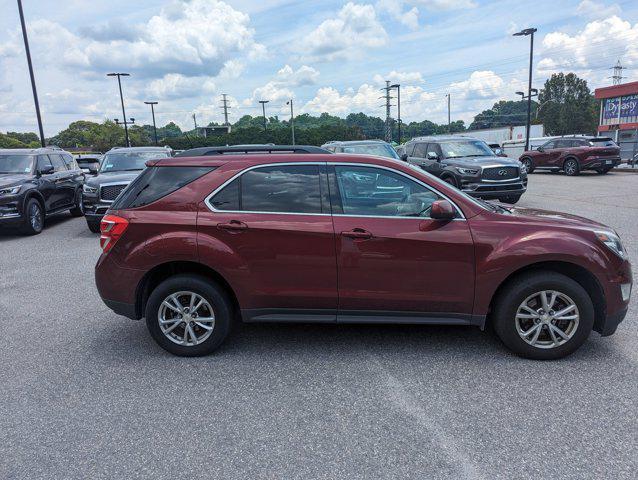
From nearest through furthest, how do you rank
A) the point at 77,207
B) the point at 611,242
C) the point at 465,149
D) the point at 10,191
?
the point at 611,242, the point at 10,191, the point at 77,207, the point at 465,149

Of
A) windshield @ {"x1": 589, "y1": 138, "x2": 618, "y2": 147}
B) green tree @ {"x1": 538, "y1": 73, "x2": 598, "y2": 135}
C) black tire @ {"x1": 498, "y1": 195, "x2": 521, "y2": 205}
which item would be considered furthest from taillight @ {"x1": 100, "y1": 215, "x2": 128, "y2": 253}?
green tree @ {"x1": 538, "y1": 73, "x2": 598, "y2": 135}

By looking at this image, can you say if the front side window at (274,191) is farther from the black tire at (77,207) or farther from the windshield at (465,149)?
the windshield at (465,149)

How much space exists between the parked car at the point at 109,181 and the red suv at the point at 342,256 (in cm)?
578

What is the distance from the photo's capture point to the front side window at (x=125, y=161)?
1148 centimetres

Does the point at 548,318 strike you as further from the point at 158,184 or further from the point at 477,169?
the point at 477,169

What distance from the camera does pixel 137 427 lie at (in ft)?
10.3

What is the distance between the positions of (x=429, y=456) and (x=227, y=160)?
111 inches

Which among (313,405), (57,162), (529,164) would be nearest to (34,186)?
(57,162)

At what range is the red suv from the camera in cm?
383

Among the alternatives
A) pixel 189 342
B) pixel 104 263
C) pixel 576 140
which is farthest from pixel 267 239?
Result: pixel 576 140

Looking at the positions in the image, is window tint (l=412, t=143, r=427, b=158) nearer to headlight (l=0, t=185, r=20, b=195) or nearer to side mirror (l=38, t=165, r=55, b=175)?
side mirror (l=38, t=165, r=55, b=175)

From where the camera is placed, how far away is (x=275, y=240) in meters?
3.93

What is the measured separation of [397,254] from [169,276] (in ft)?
6.57

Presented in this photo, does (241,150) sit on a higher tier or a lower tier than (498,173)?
higher
